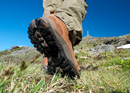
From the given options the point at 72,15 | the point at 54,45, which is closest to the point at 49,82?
the point at 54,45

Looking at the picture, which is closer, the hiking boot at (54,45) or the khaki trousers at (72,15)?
the hiking boot at (54,45)

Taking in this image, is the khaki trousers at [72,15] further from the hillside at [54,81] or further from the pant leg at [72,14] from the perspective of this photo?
the hillside at [54,81]

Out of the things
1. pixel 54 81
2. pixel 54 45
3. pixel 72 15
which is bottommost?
pixel 54 81

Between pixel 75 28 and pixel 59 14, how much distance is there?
0.37 meters

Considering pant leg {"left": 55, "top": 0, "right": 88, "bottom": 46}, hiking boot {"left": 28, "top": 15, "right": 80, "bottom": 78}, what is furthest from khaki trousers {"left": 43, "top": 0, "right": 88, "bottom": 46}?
hiking boot {"left": 28, "top": 15, "right": 80, "bottom": 78}

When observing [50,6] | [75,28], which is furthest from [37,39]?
[50,6]

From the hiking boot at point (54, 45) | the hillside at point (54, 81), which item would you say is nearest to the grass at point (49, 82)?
the hillside at point (54, 81)

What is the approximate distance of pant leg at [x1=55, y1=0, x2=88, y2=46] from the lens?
5.77 ft

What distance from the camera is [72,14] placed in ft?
6.39

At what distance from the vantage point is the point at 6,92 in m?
0.69

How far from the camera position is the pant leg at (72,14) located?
1758mm

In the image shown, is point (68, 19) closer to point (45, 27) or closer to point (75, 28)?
point (75, 28)

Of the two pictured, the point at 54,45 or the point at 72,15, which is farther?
the point at 72,15

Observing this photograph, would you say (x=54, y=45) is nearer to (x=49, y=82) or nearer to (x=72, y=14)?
(x=49, y=82)
